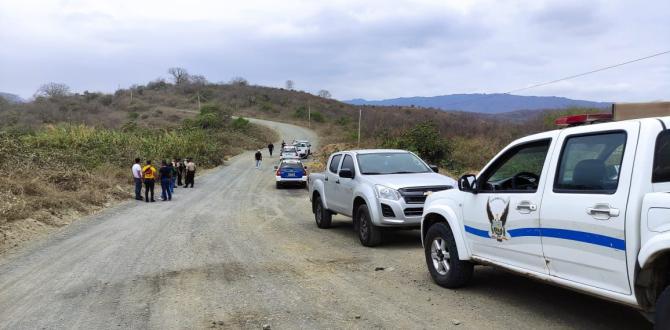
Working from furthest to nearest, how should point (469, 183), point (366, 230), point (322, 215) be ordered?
point (322, 215) → point (366, 230) → point (469, 183)

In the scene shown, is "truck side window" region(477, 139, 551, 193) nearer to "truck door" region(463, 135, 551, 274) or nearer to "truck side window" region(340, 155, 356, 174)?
"truck door" region(463, 135, 551, 274)

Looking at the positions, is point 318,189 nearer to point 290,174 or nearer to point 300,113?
point 290,174

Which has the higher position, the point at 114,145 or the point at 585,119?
the point at 585,119

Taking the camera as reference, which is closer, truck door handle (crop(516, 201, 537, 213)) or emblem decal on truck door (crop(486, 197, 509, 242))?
truck door handle (crop(516, 201, 537, 213))

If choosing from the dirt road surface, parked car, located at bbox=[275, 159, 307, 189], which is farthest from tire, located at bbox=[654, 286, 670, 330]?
parked car, located at bbox=[275, 159, 307, 189]

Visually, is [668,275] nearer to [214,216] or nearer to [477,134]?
[214,216]

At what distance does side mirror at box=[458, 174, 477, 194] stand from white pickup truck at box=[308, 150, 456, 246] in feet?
9.77

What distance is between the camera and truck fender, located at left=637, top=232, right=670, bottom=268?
3766mm

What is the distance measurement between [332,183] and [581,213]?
7.96 metres

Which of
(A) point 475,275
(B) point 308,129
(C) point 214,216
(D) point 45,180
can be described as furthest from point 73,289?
(B) point 308,129

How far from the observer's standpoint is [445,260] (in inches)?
274

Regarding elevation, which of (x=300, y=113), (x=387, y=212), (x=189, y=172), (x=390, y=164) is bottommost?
(x=189, y=172)

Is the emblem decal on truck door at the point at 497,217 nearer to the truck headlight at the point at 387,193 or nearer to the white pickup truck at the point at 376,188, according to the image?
the white pickup truck at the point at 376,188

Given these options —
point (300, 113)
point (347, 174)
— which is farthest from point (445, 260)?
point (300, 113)
